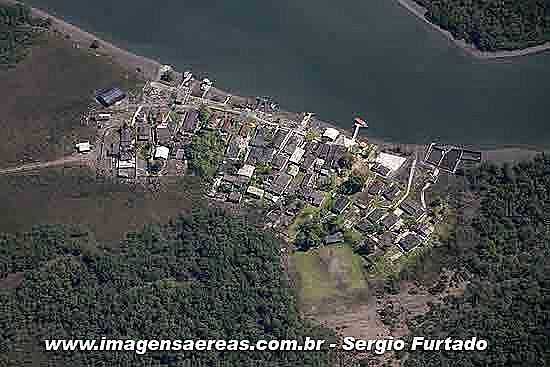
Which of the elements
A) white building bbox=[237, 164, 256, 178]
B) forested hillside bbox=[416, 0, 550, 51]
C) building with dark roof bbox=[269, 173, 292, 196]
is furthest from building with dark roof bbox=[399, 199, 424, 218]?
forested hillside bbox=[416, 0, 550, 51]

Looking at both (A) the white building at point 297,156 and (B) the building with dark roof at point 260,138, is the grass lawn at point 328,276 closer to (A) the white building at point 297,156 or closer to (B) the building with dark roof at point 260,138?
(A) the white building at point 297,156

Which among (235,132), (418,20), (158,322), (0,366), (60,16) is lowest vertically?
(0,366)

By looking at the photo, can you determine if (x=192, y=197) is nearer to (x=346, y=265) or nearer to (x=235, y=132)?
(x=235, y=132)

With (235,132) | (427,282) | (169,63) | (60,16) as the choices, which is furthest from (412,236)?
(60,16)

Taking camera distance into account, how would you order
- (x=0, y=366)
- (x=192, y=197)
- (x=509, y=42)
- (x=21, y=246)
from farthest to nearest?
(x=509, y=42)
(x=192, y=197)
(x=21, y=246)
(x=0, y=366)

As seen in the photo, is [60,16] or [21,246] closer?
[21,246]

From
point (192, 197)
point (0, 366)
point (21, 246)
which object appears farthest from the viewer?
point (192, 197)

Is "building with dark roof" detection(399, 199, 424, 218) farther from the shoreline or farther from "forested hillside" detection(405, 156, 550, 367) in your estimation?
the shoreline

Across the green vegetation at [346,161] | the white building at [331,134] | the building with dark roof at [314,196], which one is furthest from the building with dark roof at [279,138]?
the green vegetation at [346,161]

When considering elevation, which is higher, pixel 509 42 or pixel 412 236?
pixel 509 42
